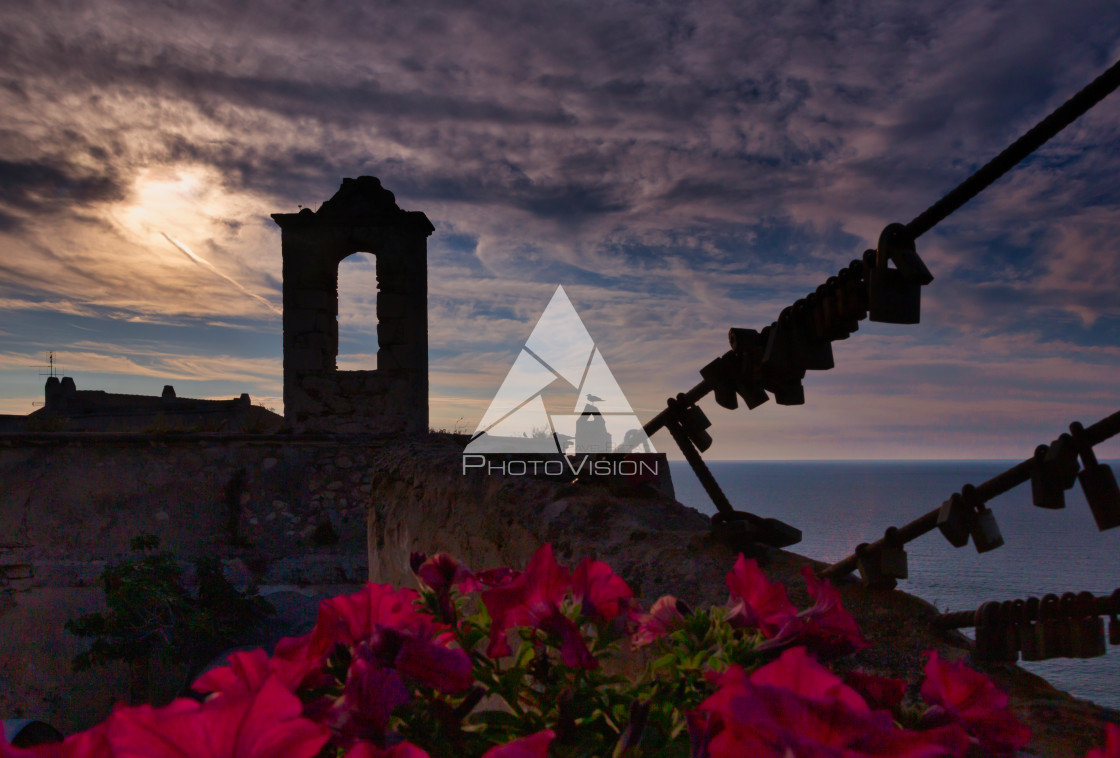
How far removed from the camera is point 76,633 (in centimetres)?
553

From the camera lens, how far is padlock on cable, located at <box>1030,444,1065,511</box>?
1.25m

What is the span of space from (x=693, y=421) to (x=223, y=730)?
177cm

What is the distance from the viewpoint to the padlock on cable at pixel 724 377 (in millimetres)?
1941

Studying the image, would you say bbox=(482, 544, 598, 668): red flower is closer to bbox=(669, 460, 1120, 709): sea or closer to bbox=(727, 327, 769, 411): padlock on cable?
bbox=(727, 327, 769, 411): padlock on cable

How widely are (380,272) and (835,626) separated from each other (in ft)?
24.5

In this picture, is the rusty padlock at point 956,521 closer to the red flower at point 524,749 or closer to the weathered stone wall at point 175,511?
the red flower at point 524,749

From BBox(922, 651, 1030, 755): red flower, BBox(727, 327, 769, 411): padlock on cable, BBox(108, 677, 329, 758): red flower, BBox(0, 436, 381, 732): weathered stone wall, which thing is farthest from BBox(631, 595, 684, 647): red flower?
BBox(0, 436, 381, 732): weathered stone wall

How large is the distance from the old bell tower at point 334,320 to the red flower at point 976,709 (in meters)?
7.13

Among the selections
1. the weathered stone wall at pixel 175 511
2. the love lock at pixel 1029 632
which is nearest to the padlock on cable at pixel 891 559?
the love lock at pixel 1029 632

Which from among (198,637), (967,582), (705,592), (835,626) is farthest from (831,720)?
(967,582)

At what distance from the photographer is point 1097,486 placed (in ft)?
4.09

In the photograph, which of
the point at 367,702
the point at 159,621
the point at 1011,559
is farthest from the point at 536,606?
the point at 1011,559

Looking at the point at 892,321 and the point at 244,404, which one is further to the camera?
the point at 244,404

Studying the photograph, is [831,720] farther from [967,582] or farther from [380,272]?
[967,582]
